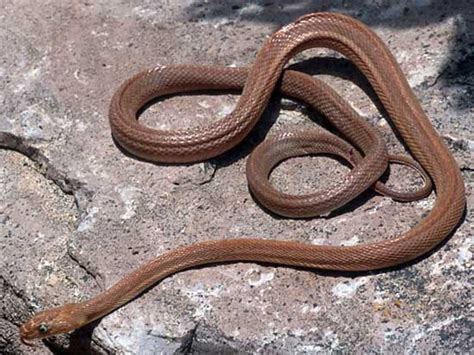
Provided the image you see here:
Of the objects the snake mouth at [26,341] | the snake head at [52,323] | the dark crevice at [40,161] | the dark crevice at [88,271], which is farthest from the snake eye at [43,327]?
the dark crevice at [40,161]

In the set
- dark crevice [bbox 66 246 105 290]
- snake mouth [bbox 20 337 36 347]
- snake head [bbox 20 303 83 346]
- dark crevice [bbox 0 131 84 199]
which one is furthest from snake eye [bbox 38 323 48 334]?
dark crevice [bbox 0 131 84 199]

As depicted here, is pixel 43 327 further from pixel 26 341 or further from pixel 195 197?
pixel 195 197

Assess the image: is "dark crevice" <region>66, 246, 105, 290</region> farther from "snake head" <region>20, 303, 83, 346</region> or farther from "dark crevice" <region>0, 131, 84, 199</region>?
"dark crevice" <region>0, 131, 84, 199</region>

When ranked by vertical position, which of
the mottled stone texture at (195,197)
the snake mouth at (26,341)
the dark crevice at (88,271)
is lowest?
the snake mouth at (26,341)

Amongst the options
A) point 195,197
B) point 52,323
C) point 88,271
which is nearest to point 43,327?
point 52,323

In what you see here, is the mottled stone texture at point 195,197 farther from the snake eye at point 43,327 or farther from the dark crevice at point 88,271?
the snake eye at point 43,327

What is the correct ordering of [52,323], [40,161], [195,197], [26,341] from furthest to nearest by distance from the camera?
[40,161], [195,197], [26,341], [52,323]

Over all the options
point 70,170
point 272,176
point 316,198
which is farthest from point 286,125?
point 70,170
